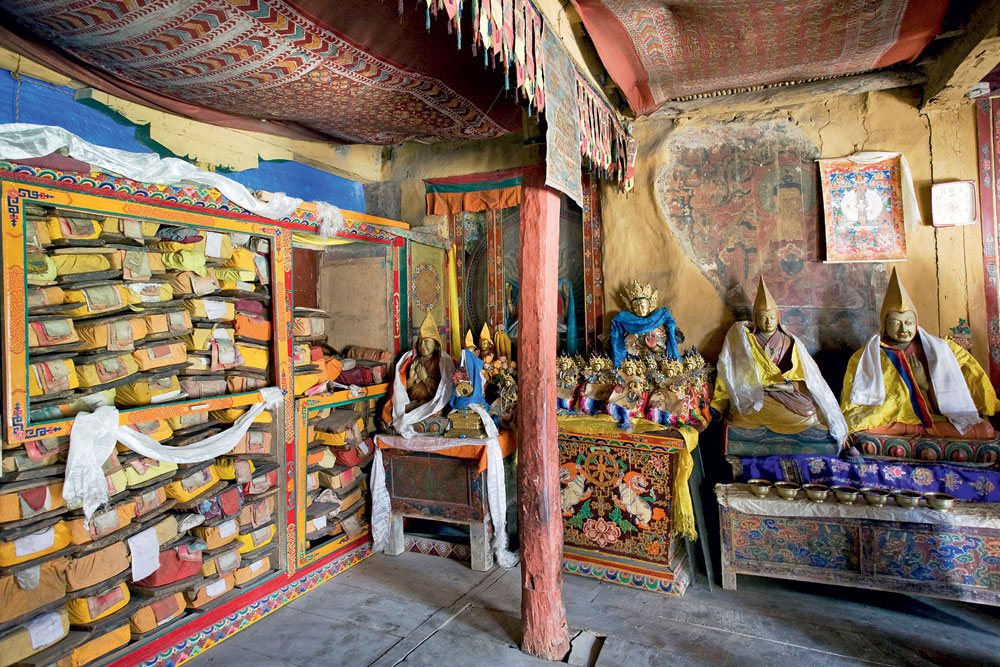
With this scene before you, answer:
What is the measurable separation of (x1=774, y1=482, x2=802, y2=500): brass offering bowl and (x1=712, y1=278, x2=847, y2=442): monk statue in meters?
0.43

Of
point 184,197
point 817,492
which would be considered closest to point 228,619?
point 184,197

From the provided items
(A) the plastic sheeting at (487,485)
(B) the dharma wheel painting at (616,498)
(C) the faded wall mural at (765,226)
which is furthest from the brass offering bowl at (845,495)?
(A) the plastic sheeting at (487,485)

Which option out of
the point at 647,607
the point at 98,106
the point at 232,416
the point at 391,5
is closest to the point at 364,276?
the point at 232,416

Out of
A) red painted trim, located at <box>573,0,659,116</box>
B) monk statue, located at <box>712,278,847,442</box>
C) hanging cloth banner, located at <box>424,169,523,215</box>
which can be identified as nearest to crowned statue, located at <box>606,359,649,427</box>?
monk statue, located at <box>712,278,847,442</box>

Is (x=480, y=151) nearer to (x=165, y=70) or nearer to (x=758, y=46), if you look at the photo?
(x=758, y=46)

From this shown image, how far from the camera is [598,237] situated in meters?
5.87

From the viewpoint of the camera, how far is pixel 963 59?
380 cm

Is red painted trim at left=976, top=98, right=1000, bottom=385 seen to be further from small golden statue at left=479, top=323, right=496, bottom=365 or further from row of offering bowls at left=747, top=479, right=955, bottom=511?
small golden statue at left=479, top=323, right=496, bottom=365

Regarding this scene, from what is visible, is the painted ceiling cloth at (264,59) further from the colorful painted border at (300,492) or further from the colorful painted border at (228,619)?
the colorful painted border at (228,619)

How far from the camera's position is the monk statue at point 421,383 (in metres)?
5.08

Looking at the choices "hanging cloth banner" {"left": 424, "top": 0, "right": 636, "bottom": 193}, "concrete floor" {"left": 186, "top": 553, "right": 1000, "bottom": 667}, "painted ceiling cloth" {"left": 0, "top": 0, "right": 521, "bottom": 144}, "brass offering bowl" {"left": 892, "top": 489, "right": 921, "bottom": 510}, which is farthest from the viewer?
"brass offering bowl" {"left": 892, "top": 489, "right": 921, "bottom": 510}

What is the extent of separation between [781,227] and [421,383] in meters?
3.53

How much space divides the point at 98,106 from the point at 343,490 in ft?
11.1

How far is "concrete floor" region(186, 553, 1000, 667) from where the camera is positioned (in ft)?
11.5
